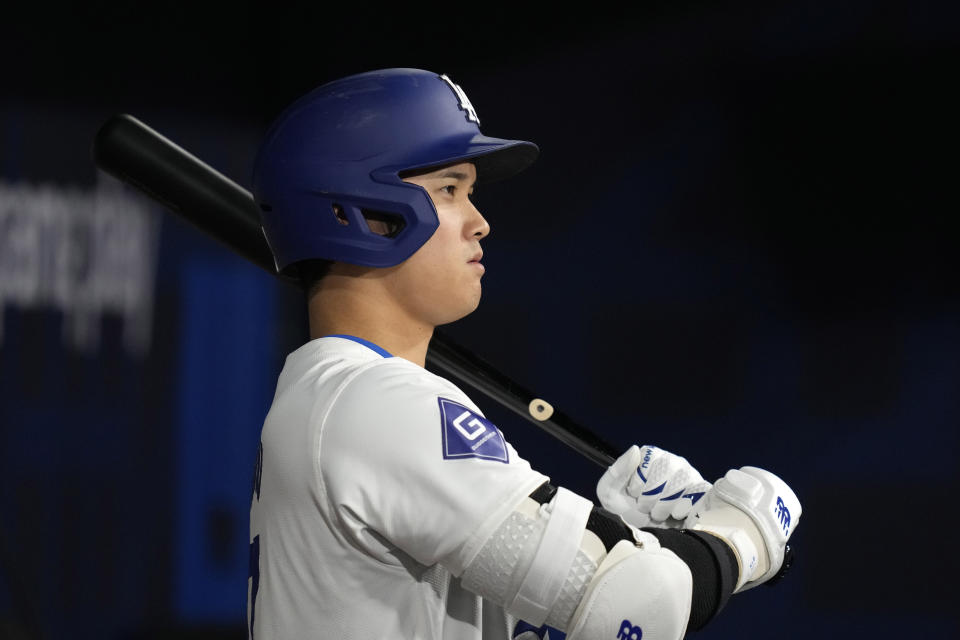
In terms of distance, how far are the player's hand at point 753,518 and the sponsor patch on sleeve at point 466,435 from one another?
298 millimetres

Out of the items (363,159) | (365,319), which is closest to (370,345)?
(365,319)

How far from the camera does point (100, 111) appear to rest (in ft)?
10.4

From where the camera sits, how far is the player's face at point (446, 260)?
47.0 inches

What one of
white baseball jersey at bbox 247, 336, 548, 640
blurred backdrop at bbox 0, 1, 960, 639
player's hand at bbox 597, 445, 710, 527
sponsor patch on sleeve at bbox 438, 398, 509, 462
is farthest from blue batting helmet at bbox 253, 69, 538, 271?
blurred backdrop at bbox 0, 1, 960, 639

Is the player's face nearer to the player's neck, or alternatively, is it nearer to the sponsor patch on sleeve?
the player's neck

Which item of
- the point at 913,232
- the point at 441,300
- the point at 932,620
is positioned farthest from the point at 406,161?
the point at 932,620

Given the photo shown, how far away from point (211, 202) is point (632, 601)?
97 centimetres

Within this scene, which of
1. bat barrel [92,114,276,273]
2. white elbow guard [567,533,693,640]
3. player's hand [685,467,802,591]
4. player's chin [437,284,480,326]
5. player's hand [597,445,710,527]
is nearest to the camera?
white elbow guard [567,533,693,640]

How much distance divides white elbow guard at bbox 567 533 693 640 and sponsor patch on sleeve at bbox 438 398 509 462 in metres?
0.15

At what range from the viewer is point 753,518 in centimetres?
116

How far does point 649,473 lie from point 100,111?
96.1 inches

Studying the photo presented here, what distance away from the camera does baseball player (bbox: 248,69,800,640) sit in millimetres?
942

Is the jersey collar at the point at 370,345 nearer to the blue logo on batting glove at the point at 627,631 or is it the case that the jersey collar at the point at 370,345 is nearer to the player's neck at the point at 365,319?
the player's neck at the point at 365,319

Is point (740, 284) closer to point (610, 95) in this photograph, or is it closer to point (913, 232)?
point (913, 232)
